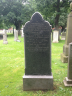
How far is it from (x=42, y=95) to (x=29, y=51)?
1622 mm

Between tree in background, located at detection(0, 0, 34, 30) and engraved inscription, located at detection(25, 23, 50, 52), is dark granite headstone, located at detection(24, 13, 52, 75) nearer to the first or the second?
engraved inscription, located at detection(25, 23, 50, 52)

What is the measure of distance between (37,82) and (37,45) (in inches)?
54.6

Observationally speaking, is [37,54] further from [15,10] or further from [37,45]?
[15,10]

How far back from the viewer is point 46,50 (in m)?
4.07

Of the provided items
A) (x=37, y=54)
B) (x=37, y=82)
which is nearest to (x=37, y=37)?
(x=37, y=54)

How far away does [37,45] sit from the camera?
4.07 m

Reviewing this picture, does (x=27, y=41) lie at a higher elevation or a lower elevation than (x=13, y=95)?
higher

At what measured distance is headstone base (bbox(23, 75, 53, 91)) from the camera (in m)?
4.12

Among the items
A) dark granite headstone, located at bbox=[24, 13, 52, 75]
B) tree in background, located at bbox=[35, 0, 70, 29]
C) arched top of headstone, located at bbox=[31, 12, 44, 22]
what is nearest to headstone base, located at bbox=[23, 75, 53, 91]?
dark granite headstone, located at bbox=[24, 13, 52, 75]

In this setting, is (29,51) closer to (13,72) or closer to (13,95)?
(13,95)

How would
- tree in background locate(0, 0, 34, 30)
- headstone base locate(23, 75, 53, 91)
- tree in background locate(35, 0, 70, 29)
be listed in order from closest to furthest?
headstone base locate(23, 75, 53, 91)
tree in background locate(35, 0, 70, 29)
tree in background locate(0, 0, 34, 30)

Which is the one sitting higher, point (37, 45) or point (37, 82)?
point (37, 45)

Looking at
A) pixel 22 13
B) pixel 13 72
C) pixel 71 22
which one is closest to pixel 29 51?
pixel 13 72

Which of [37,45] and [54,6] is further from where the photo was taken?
[54,6]
